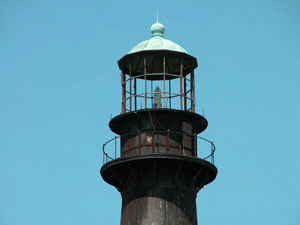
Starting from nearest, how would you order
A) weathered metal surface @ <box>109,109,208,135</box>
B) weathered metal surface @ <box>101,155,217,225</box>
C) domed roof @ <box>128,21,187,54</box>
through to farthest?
weathered metal surface @ <box>101,155,217,225</box>
weathered metal surface @ <box>109,109,208,135</box>
domed roof @ <box>128,21,187,54</box>

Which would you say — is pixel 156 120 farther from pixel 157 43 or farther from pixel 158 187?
pixel 157 43

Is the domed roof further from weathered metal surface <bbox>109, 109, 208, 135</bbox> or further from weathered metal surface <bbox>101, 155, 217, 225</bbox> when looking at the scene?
weathered metal surface <bbox>101, 155, 217, 225</bbox>

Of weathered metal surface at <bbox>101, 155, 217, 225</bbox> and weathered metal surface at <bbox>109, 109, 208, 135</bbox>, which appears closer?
weathered metal surface at <bbox>101, 155, 217, 225</bbox>

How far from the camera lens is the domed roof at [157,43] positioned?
84.3m

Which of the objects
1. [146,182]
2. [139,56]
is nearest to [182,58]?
[139,56]

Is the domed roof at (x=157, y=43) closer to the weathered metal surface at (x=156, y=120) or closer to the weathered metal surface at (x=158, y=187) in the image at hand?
the weathered metal surface at (x=156, y=120)

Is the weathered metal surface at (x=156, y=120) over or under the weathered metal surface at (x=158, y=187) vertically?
over

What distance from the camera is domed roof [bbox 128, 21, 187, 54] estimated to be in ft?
277

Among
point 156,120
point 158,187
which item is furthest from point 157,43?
point 158,187

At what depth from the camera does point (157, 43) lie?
84625 mm

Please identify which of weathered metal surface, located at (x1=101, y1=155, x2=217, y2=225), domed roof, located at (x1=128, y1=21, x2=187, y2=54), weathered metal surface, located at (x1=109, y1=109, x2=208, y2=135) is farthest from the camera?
domed roof, located at (x1=128, y1=21, x2=187, y2=54)

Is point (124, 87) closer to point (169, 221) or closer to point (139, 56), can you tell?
point (139, 56)

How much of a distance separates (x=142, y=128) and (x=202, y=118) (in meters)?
3.93

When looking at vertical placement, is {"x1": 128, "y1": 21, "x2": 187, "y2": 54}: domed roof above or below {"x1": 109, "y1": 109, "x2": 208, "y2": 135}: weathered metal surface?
above
